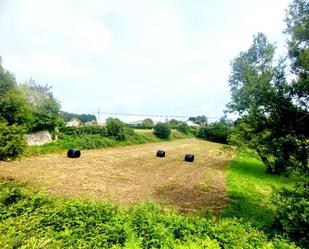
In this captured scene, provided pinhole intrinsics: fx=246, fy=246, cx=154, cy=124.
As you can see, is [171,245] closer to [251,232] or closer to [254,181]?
[251,232]

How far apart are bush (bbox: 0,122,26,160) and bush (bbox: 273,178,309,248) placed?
12.6 metres

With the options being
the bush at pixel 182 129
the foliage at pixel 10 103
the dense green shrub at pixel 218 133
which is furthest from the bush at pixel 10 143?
the bush at pixel 182 129

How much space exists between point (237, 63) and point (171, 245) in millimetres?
29182

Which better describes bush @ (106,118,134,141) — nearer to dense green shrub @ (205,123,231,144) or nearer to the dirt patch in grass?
the dirt patch in grass

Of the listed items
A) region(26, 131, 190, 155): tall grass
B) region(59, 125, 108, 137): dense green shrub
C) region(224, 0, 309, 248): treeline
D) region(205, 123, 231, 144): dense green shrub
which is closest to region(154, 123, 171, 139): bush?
region(26, 131, 190, 155): tall grass

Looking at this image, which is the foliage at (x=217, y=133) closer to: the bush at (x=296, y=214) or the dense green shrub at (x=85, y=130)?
the dense green shrub at (x=85, y=130)

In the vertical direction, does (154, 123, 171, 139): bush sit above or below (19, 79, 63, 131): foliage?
below

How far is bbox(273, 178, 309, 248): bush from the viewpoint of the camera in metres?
7.10

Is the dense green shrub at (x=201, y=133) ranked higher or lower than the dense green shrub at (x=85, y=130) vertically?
lower

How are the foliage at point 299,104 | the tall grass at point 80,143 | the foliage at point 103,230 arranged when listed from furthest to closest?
1. the tall grass at point 80,143
2. the foliage at point 299,104
3. the foliage at point 103,230

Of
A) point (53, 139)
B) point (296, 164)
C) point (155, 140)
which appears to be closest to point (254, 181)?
point (296, 164)

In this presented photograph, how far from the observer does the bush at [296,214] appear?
710cm

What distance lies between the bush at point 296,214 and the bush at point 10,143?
12600 mm

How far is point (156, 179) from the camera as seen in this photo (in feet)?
58.7
